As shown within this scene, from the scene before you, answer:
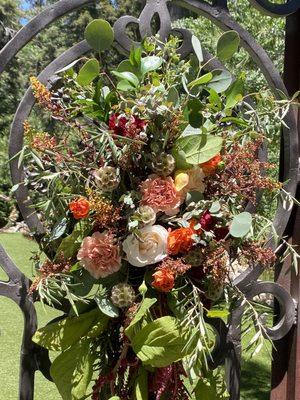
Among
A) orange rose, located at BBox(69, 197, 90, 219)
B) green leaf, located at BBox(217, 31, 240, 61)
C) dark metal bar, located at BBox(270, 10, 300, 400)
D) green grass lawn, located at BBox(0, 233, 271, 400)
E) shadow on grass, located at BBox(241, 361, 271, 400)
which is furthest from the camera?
shadow on grass, located at BBox(241, 361, 271, 400)

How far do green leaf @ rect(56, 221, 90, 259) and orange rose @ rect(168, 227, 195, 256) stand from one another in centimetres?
20

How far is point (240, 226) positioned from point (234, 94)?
350 millimetres

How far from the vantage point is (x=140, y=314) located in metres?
1.32

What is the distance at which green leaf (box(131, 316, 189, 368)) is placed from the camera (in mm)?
1336

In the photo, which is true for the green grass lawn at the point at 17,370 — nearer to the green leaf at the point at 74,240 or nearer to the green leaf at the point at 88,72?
the green leaf at the point at 74,240

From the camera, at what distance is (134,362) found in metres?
1.44

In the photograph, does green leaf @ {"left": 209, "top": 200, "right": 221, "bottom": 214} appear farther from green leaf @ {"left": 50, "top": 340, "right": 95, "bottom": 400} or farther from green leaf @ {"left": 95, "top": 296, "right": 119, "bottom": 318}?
green leaf @ {"left": 50, "top": 340, "right": 95, "bottom": 400}

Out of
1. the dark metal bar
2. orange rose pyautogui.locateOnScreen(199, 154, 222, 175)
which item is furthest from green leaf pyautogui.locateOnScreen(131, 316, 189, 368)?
the dark metal bar

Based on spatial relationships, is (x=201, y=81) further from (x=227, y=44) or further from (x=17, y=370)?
(x=17, y=370)

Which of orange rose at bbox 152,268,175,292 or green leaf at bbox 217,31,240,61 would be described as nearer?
orange rose at bbox 152,268,175,292


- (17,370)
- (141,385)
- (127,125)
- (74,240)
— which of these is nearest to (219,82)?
(127,125)

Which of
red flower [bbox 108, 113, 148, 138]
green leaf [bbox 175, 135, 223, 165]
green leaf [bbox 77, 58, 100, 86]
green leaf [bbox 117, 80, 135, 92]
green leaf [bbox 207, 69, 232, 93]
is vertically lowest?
green leaf [bbox 175, 135, 223, 165]

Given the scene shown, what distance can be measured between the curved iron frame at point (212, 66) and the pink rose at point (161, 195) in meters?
0.33

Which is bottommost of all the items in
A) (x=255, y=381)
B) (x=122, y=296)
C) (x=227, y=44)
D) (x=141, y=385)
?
(x=255, y=381)
